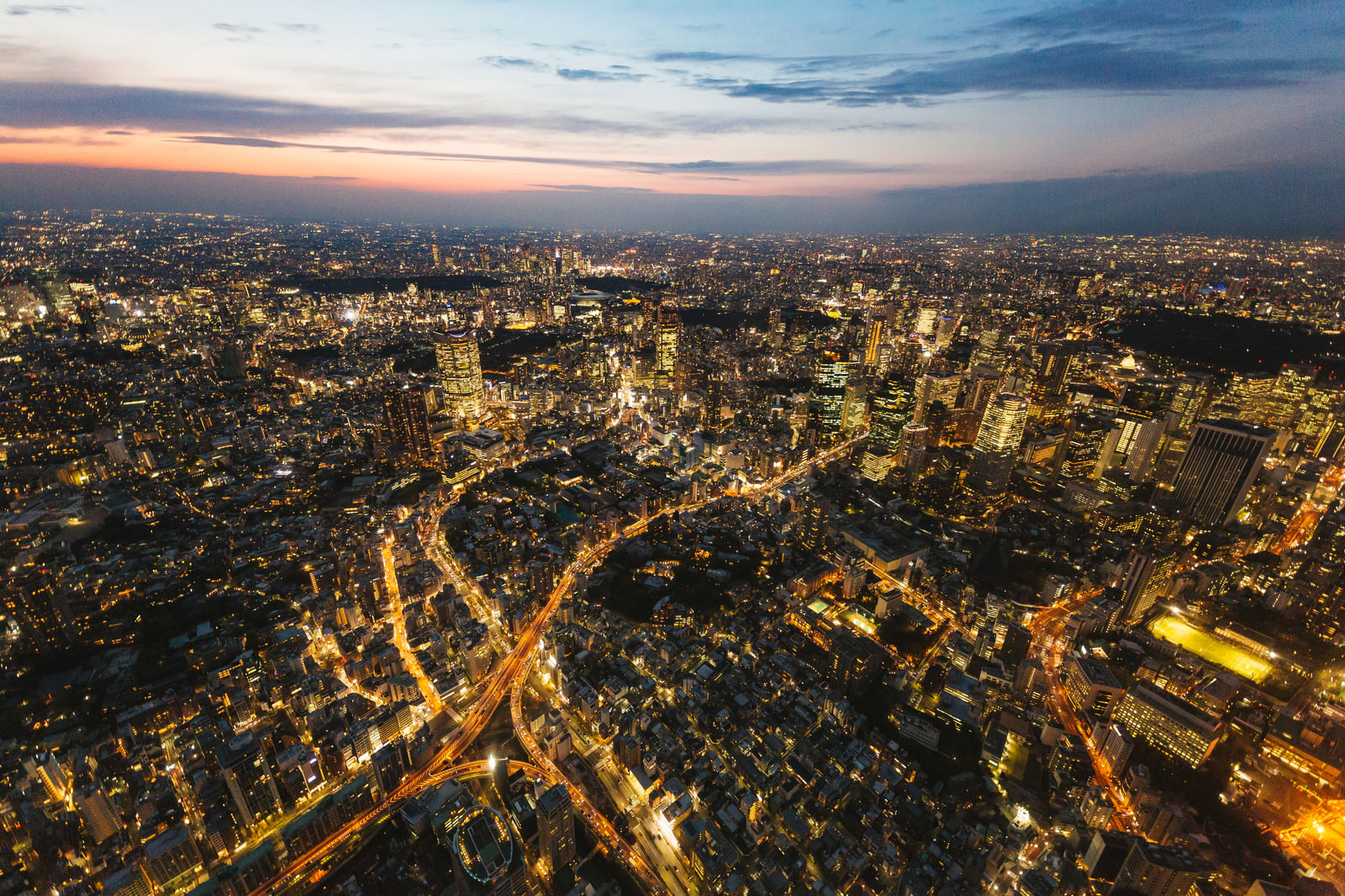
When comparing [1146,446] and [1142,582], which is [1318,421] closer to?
[1146,446]

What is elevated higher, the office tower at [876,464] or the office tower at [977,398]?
the office tower at [977,398]

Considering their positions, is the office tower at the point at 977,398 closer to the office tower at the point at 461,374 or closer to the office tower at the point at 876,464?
the office tower at the point at 876,464

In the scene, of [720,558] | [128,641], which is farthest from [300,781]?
[720,558]

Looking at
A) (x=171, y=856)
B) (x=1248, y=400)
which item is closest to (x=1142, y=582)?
(x=1248, y=400)

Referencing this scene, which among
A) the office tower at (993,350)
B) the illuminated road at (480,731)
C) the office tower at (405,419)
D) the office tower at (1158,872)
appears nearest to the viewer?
the office tower at (1158,872)

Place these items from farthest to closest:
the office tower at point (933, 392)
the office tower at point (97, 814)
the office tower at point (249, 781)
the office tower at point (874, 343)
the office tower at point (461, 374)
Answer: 1. the office tower at point (874, 343)
2. the office tower at point (461, 374)
3. the office tower at point (933, 392)
4. the office tower at point (249, 781)
5. the office tower at point (97, 814)

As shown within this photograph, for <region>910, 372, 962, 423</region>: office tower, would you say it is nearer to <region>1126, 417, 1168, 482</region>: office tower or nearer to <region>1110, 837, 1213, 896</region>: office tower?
<region>1126, 417, 1168, 482</region>: office tower

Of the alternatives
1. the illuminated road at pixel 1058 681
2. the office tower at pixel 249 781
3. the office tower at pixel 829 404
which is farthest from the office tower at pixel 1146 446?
the office tower at pixel 249 781

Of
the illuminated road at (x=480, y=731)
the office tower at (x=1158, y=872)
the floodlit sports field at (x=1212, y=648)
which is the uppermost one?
the office tower at (x=1158, y=872)
